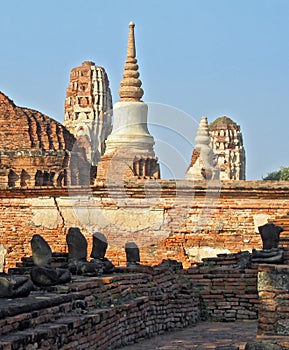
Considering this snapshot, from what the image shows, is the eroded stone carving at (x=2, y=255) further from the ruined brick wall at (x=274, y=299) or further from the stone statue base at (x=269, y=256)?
the ruined brick wall at (x=274, y=299)

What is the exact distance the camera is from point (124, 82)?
939 inches

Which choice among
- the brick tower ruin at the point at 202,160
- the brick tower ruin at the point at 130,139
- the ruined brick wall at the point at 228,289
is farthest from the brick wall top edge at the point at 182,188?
the brick tower ruin at the point at 202,160

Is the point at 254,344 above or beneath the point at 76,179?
beneath

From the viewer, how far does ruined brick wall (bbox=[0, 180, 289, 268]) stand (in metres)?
16.8

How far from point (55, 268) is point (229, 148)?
140ft

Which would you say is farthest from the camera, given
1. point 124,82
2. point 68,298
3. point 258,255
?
point 124,82

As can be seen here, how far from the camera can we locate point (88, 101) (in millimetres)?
41625

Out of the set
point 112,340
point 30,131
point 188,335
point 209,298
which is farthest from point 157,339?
point 30,131

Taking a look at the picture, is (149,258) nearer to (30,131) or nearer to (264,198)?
(264,198)

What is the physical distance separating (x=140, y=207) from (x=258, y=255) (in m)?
3.68

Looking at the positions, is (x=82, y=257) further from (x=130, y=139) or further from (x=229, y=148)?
(x=229, y=148)

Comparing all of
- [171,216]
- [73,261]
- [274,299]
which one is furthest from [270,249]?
[274,299]

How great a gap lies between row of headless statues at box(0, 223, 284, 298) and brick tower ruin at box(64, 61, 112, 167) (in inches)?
962

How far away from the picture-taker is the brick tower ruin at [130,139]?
73.5ft
